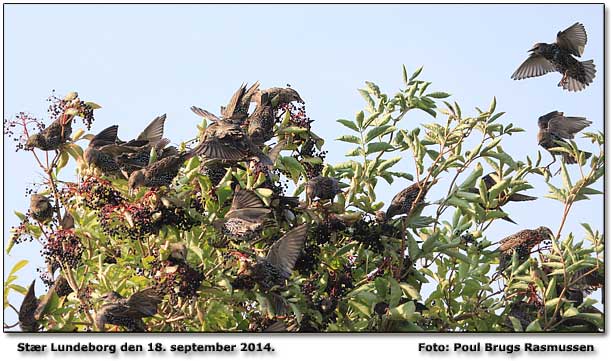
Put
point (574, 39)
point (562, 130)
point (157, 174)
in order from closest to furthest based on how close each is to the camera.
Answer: point (157, 174) → point (562, 130) → point (574, 39)

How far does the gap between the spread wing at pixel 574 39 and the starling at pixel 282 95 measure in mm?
1281

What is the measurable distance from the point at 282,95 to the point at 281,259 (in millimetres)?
862

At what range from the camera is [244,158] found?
12.7ft

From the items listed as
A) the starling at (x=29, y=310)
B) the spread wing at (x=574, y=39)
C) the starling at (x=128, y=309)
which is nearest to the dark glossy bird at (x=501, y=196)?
the spread wing at (x=574, y=39)

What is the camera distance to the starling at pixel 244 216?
3617 millimetres

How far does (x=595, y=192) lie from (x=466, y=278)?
2.24 ft

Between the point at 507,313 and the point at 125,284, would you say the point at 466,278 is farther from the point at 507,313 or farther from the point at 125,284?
the point at 125,284

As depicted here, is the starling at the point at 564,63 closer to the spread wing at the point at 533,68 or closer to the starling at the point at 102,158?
the spread wing at the point at 533,68

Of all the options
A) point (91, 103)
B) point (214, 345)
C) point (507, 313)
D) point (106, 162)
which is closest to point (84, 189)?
point (106, 162)

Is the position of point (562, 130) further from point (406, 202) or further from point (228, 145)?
point (228, 145)

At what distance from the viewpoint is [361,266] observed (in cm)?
434

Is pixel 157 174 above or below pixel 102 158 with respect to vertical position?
below

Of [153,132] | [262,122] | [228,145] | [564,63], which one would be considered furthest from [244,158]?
[564,63]

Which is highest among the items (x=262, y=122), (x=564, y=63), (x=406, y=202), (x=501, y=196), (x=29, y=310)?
(x=564, y=63)
